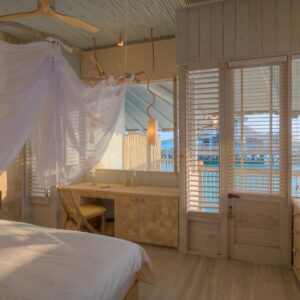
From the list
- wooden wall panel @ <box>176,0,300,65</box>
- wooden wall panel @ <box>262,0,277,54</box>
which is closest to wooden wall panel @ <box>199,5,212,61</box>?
wooden wall panel @ <box>176,0,300,65</box>

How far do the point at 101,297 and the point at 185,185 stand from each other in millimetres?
1887

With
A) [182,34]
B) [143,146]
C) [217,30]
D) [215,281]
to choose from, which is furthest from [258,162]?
[143,146]

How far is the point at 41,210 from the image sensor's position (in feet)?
14.0

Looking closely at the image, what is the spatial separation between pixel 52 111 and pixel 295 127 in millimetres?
2534

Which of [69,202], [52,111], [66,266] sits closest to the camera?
[66,266]

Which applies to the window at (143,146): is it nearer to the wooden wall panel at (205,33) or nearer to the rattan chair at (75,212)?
the rattan chair at (75,212)

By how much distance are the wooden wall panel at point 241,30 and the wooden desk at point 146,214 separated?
1.76 metres

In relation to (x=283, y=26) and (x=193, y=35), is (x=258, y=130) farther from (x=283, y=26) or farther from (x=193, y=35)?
(x=193, y=35)

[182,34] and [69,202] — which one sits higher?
[182,34]

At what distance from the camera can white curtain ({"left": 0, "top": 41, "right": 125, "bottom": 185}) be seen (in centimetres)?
179

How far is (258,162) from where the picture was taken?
2.94 metres

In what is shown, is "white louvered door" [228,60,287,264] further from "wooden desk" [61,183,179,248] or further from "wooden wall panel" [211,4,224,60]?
"wooden desk" [61,183,179,248]

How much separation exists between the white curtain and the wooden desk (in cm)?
122

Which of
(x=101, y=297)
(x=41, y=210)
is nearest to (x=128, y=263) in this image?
(x=101, y=297)
